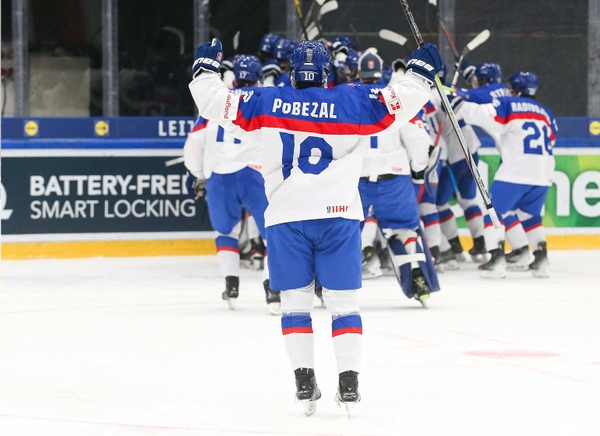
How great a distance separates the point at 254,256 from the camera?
395 inches

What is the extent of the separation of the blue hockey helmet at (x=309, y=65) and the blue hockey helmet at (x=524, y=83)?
497 centimetres

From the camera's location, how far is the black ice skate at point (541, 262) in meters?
9.09

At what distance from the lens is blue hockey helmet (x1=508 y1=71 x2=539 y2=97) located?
918cm

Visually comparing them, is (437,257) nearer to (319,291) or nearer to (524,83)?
(524,83)

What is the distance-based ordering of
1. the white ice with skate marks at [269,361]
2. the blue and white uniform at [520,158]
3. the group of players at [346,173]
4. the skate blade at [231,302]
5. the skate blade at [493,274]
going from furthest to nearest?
1. the skate blade at [493,274]
2. the blue and white uniform at [520,158]
3. the skate blade at [231,302]
4. the group of players at [346,173]
5. the white ice with skate marks at [269,361]

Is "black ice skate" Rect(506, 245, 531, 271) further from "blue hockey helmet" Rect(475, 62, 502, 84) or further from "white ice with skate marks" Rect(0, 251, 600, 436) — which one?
"blue hockey helmet" Rect(475, 62, 502, 84)

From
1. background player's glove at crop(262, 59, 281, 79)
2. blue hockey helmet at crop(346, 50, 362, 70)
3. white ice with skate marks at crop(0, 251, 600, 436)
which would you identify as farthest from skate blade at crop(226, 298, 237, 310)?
background player's glove at crop(262, 59, 281, 79)

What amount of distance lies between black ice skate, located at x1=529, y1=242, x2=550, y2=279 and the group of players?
0.04 ft

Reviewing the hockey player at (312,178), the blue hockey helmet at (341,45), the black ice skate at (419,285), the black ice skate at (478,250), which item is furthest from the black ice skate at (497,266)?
the hockey player at (312,178)

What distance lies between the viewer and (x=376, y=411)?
14.1 ft

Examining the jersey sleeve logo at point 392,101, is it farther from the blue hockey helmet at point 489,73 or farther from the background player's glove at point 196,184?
the blue hockey helmet at point 489,73

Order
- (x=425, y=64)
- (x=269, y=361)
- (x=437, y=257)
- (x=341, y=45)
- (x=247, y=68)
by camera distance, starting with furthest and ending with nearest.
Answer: (x=341, y=45), (x=437, y=257), (x=247, y=68), (x=269, y=361), (x=425, y=64)

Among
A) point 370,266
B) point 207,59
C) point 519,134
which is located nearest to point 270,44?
point 370,266

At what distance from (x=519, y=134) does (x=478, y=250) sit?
4.81 ft
